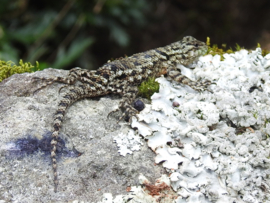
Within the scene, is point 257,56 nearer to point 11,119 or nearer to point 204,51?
point 204,51

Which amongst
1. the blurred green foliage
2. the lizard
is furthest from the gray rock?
the blurred green foliage

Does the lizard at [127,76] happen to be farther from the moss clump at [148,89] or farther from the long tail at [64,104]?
the moss clump at [148,89]

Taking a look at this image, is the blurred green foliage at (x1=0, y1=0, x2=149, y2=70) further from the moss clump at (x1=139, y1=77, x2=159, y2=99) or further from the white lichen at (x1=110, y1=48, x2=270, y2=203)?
the white lichen at (x1=110, y1=48, x2=270, y2=203)

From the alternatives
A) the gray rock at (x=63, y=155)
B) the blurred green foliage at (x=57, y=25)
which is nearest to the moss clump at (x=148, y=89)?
the gray rock at (x=63, y=155)

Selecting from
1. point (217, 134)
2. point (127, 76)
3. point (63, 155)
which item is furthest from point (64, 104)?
point (217, 134)

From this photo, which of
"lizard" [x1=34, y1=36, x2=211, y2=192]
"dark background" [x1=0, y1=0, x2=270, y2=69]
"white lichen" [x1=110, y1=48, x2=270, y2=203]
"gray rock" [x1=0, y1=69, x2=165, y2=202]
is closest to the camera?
"gray rock" [x1=0, y1=69, x2=165, y2=202]

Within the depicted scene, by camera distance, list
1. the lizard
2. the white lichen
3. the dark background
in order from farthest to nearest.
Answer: the dark background → the lizard → the white lichen

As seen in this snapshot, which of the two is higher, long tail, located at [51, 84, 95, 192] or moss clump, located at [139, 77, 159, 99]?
moss clump, located at [139, 77, 159, 99]

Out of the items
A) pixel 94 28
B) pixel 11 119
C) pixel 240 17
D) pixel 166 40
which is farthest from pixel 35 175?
Result: pixel 240 17
